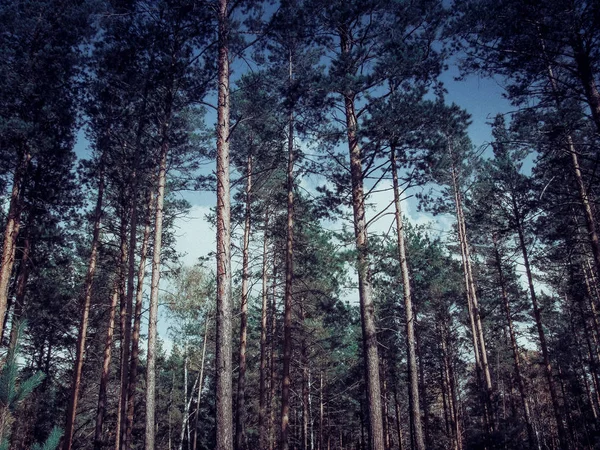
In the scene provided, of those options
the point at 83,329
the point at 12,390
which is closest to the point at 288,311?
the point at 83,329

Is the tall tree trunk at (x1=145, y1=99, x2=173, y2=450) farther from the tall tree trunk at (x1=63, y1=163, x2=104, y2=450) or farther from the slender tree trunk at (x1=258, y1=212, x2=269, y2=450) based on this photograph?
the slender tree trunk at (x1=258, y1=212, x2=269, y2=450)

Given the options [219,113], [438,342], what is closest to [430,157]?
[219,113]

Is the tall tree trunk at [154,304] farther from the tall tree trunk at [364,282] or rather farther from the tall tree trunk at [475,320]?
the tall tree trunk at [475,320]

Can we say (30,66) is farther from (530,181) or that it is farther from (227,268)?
(530,181)

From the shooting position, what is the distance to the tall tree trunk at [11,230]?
938 centimetres

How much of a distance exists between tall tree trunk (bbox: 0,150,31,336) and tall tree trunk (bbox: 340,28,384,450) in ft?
32.0

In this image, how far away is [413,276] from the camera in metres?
18.4

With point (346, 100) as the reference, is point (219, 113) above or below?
below

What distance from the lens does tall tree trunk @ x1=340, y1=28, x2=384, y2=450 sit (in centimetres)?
722

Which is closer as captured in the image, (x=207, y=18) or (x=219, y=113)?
(x=219, y=113)

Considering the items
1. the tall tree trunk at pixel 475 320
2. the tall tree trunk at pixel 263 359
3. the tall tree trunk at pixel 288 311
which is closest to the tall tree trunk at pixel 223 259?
the tall tree trunk at pixel 288 311

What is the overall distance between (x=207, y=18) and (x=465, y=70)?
22.3 feet

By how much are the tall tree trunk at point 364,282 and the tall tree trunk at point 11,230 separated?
9.76m

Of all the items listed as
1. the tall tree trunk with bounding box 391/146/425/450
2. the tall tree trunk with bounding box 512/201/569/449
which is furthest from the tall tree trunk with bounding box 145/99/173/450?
the tall tree trunk with bounding box 512/201/569/449
